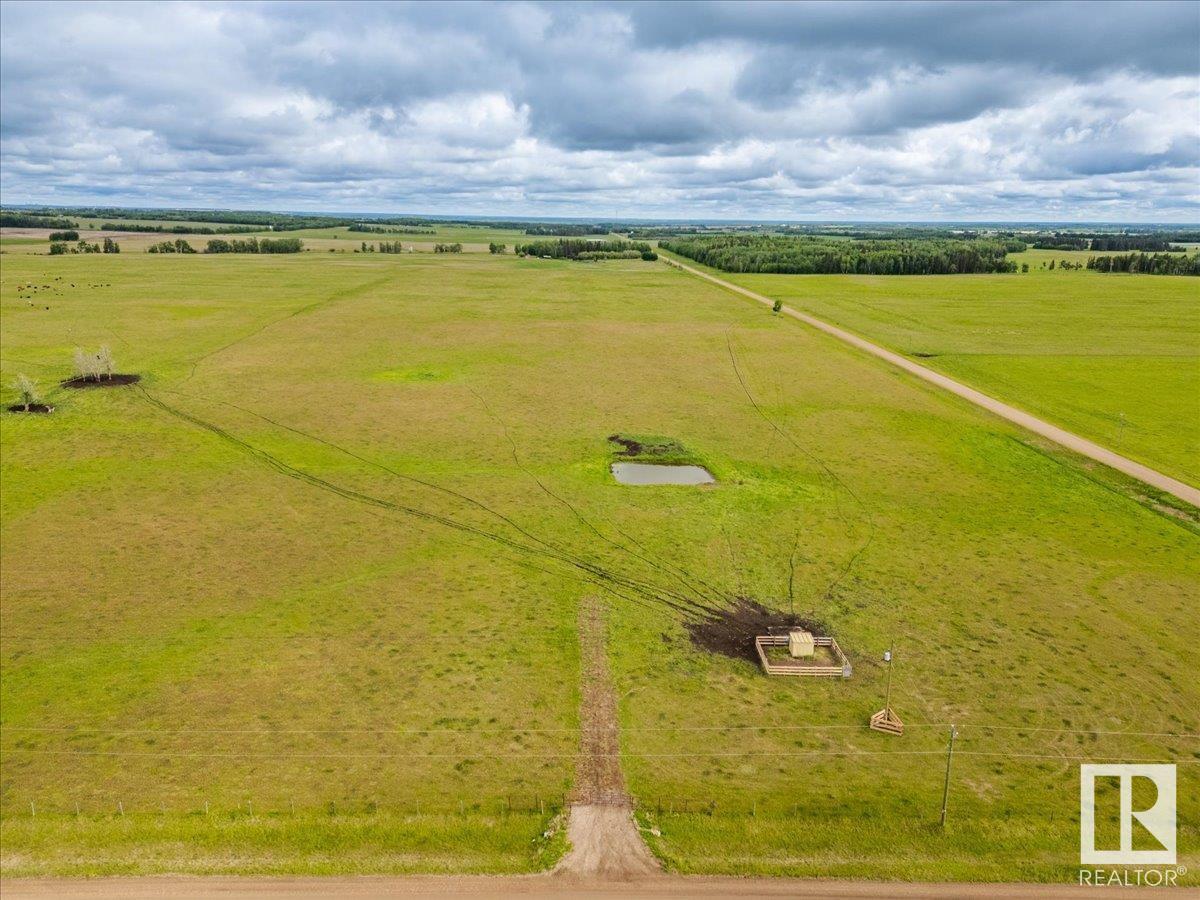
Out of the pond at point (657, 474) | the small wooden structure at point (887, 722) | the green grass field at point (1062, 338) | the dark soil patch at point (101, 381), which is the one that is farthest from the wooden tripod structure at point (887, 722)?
the dark soil patch at point (101, 381)

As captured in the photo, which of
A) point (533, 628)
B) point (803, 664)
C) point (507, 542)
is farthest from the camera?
point (507, 542)

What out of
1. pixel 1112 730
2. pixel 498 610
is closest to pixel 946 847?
pixel 1112 730

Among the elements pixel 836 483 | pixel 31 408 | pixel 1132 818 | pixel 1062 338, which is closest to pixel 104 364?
pixel 31 408

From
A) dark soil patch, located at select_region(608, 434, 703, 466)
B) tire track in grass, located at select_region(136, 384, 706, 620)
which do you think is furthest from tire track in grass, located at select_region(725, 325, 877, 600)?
dark soil patch, located at select_region(608, 434, 703, 466)

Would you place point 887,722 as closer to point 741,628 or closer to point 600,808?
point 741,628

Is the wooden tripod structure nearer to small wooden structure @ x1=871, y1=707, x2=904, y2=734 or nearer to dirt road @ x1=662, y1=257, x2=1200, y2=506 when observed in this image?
small wooden structure @ x1=871, y1=707, x2=904, y2=734

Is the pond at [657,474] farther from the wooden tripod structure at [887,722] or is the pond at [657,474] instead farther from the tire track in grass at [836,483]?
the wooden tripod structure at [887,722]
